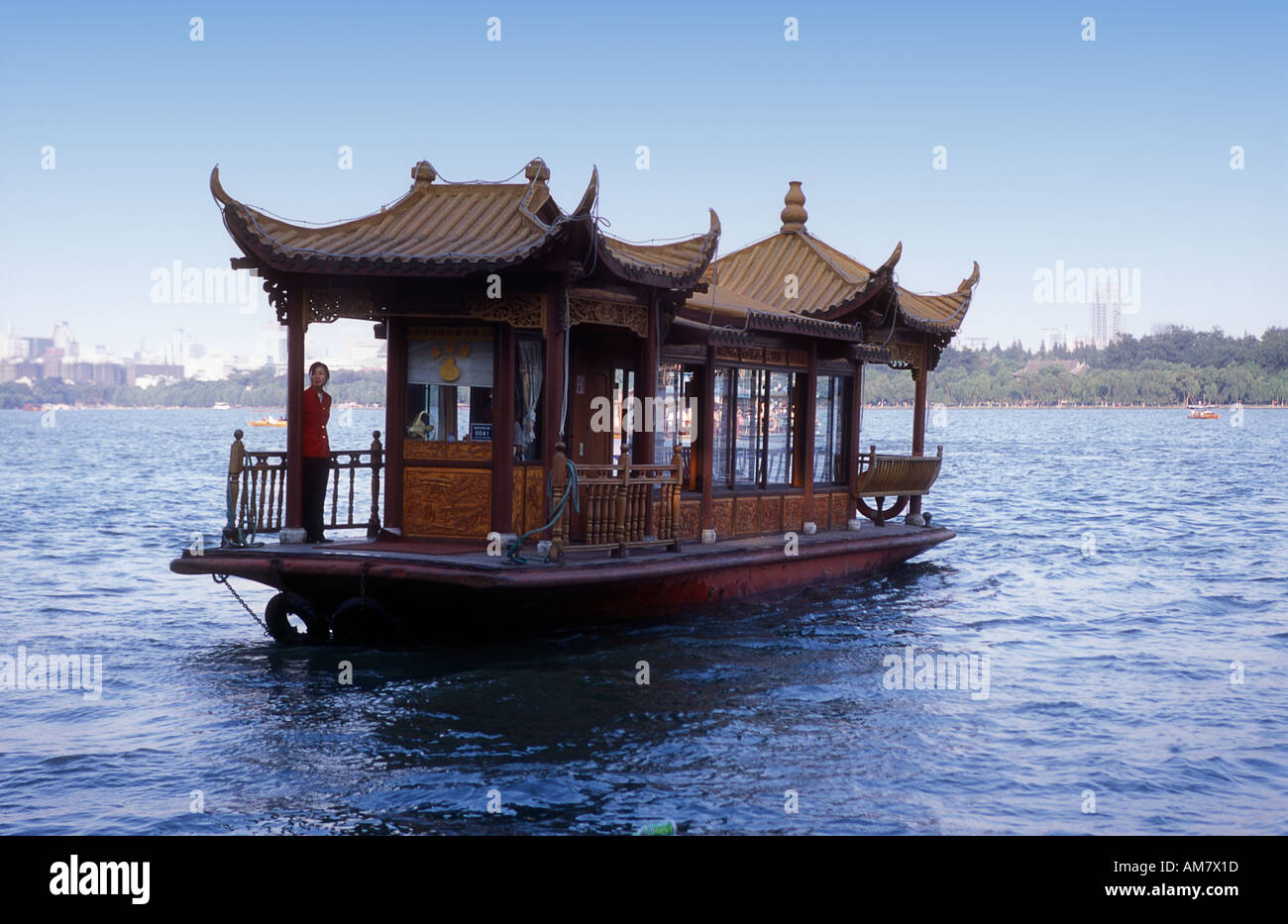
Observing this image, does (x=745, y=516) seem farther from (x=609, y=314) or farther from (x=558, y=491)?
(x=558, y=491)

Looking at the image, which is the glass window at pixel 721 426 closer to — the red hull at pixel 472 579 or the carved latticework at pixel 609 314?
the red hull at pixel 472 579

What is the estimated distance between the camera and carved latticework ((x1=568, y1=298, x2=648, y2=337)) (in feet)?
39.3

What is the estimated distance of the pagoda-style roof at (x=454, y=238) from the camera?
11391 millimetres

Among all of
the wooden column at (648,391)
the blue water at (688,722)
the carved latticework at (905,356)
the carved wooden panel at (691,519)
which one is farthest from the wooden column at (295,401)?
the carved latticework at (905,356)

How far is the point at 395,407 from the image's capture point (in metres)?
12.5

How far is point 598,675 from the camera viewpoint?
36.6ft

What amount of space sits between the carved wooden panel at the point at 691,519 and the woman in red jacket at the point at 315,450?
13.1ft

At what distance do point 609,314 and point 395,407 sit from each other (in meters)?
2.33

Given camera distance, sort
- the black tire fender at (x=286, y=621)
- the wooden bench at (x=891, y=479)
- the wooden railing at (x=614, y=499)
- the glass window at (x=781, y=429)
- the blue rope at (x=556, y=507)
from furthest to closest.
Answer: the wooden bench at (x=891, y=479) → the glass window at (x=781, y=429) → the black tire fender at (x=286, y=621) → the wooden railing at (x=614, y=499) → the blue rope at (x=556, y=507)

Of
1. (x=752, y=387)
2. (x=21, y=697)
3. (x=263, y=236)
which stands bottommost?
(x=21, y=697)

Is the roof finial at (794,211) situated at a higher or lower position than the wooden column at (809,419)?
higher
